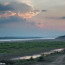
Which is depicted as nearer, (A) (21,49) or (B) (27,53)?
(B) (27,53)

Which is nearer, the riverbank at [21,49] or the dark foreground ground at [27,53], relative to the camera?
the dark foreground ground at [27,53]

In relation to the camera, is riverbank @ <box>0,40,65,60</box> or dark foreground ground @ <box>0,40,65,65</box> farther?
riverbank @ <box>0,40,65,60</box>

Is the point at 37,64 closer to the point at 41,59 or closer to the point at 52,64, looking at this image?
the point at 52,64

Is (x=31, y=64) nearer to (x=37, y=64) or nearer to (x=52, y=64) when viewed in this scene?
(x=37, y=64)

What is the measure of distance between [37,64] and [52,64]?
75.3 inches

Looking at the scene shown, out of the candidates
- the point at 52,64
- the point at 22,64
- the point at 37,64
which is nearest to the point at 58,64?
the point at 52,64

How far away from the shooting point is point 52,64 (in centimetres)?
2722

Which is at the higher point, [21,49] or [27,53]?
[21,49]

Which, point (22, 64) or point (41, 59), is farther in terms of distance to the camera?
point (41, 59)

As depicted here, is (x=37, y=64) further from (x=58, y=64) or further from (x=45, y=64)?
(x=58, y=64)

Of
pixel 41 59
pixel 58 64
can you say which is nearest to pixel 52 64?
pixel 58 64

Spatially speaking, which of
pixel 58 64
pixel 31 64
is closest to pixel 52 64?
pixel 58 64

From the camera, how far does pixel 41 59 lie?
32156 millimetres

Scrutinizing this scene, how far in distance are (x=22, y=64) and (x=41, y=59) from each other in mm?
5997
